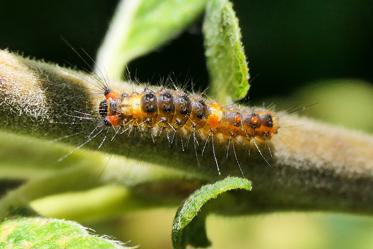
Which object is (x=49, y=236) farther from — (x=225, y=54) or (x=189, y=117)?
(x=225, y=54)

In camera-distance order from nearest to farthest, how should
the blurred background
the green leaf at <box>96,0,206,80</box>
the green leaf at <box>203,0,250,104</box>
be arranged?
Result: the green leaf at <box>203,0,250,104</box>
the green leaf at <box>96,0,206,80</box>
the blurred background

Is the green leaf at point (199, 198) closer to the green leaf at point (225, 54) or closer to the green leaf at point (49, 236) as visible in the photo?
the green leaf at point (49, 236)

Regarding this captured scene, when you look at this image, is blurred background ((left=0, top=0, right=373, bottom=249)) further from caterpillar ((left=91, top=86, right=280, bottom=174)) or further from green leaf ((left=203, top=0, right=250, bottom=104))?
caterpillar ((left=91, top=86, right=280, bottom=174))

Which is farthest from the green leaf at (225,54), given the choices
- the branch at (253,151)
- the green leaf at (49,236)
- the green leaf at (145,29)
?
the green leaf at (49,236)

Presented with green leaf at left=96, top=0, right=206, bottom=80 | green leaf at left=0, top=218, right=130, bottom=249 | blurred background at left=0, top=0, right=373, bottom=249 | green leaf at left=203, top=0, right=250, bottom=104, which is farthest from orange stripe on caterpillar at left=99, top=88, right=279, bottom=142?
blurred background at left=0, top=0, right=373, bottom=249

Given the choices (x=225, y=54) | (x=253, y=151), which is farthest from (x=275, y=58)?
(x=253, y=151)

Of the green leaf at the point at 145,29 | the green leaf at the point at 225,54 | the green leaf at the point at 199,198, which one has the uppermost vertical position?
the green leaf at the point at 145,29
